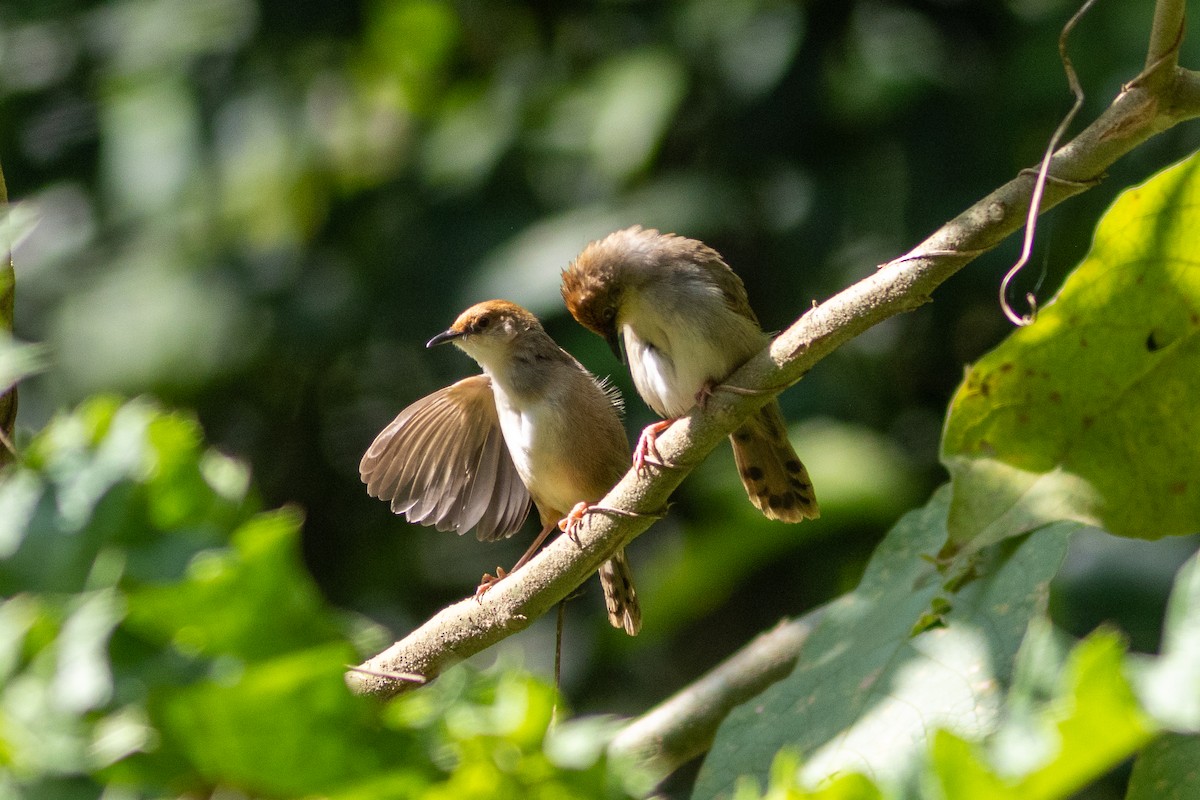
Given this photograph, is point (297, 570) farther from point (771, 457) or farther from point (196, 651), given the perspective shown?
point (771, 457)

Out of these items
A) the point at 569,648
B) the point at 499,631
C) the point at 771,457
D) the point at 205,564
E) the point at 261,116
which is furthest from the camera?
the point at 261,116

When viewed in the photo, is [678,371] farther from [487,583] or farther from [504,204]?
[504,204]

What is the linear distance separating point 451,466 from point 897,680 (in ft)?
6.72

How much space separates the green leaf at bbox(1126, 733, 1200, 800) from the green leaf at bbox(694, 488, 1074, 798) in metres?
0.25

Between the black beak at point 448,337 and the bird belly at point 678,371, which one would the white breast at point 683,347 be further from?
the black beak at point 448,337

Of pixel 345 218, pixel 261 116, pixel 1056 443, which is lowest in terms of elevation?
pixel 345 218

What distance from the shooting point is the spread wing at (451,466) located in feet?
12.7

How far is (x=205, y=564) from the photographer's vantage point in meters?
0.84

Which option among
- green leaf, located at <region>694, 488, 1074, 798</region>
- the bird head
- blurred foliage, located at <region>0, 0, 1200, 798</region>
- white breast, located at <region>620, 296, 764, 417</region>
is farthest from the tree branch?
blurred foliage, located at <region>0, 0, 1200, 798</region>

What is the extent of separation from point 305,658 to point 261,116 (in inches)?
238

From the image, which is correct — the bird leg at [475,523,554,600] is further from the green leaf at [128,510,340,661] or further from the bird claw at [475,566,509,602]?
the green leaf at [128,510,340,661]

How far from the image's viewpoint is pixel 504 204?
6148 millimetres

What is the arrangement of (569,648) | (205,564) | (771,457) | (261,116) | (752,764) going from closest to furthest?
(205,564) < (752,764) < (771,457) < (569,648) < (261,116)

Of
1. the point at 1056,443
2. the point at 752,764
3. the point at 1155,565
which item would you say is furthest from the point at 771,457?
the point at 1056,443
